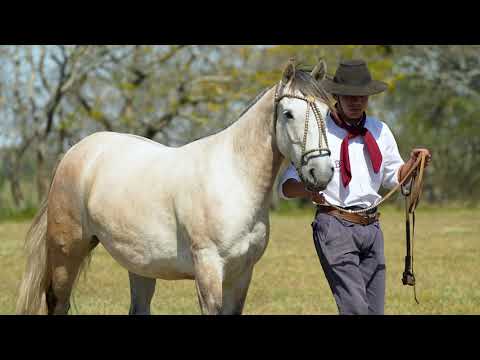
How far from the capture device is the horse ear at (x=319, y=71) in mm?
A: 4715

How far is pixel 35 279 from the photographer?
20.1 ft

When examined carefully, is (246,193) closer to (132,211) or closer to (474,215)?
(132,211)

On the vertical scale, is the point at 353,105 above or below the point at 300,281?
above

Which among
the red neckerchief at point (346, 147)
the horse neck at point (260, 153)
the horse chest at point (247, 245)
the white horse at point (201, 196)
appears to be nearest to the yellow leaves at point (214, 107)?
the white horse at point (201, 196)

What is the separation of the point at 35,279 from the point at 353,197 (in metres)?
2.84

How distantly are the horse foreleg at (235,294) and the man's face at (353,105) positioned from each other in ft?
3.96

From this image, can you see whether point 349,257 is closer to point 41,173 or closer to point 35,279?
point 35,279

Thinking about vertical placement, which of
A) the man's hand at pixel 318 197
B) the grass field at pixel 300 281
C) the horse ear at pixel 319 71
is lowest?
the grass field at pixel 300 281

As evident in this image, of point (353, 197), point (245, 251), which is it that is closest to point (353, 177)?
point (353, 197)

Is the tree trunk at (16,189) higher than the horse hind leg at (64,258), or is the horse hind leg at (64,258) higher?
the horse hind leg at (64,258)

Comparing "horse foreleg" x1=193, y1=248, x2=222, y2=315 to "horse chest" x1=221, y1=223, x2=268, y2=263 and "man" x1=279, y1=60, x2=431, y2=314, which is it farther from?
"man" x1=279, y1=60, x2=431, y2=314

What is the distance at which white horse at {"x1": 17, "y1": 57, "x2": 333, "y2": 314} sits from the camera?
4586 millimetres

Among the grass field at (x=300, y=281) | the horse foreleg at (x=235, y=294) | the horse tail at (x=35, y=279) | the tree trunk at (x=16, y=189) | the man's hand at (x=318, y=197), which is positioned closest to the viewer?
the man's hand at (x=318, y=197)

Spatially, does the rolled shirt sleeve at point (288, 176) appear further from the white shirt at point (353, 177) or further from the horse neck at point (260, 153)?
the white shirt at point (353, 177)
